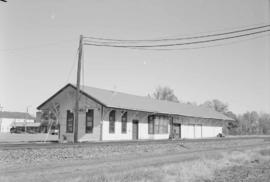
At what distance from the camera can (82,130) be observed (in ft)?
108

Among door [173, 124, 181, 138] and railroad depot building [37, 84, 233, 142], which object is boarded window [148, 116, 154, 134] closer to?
railroad depot building [37, 84, 233, 142]

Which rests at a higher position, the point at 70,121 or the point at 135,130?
the point at 70,121

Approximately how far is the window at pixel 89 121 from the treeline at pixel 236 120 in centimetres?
4498

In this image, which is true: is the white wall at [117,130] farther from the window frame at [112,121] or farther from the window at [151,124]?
the window at [151,124]

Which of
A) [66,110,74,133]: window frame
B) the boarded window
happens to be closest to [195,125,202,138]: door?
the boarded window

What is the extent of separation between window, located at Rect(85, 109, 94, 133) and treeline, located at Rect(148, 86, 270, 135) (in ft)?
148

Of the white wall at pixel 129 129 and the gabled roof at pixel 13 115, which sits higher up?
the gabled roof at pixel 13 115

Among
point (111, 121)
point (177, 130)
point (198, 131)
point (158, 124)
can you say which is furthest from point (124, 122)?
point (198, 131)

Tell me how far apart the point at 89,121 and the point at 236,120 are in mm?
58348

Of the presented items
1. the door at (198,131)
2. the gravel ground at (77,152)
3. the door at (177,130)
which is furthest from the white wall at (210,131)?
the gravel ground at (77,152)

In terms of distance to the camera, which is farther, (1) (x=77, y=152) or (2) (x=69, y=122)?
(2) (x=69, y=122)

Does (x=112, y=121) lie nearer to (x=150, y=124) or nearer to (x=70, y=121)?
(x=70, y=121)

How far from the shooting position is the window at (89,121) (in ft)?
105

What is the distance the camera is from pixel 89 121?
32500 millimetres
